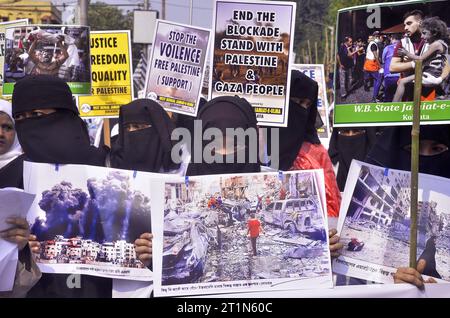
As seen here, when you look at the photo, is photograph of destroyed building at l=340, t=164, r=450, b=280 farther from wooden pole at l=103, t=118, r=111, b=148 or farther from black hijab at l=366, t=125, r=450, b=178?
wooden pole at l=103, t=118, r=111, b=148

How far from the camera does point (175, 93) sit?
665cm

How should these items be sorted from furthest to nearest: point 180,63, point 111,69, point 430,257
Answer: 1. point 111,69
2. point 180,63
3. point 430,257

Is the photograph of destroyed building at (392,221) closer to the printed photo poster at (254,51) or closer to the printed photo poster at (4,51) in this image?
the printed photo poster at (254,51)

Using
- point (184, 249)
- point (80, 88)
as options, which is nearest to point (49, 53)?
point (80, 88)

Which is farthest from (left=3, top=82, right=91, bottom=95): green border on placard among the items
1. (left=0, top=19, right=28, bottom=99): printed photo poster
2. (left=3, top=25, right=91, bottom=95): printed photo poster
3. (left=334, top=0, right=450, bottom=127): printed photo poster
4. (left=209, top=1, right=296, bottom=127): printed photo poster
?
(left=334, top=0, right=450, bottom=127): printed photo poster

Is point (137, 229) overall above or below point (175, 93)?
below

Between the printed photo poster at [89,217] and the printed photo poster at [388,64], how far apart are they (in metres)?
1.17

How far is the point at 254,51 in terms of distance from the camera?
17.0 feet

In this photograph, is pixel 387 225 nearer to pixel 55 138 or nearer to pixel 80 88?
pixel 55 138

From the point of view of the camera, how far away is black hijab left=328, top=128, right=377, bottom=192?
8070 mm

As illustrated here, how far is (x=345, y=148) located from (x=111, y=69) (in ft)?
8.00
